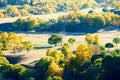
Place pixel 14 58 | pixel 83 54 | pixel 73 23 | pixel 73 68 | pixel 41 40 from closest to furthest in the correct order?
pixel 73 68 → pixel 83 54 → pixel 14 58 → pixel 41 40 → pixel 73 23

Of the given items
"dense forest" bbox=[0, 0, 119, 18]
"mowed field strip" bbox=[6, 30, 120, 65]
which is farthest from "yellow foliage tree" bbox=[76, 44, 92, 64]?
"dense forest" bbox=[0, 0, 119, 18]

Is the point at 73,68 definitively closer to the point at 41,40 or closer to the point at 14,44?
the point at 14,44

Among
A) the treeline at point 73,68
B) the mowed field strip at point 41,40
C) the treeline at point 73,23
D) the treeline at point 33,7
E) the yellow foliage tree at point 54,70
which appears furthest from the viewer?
the treeline at point 33,7

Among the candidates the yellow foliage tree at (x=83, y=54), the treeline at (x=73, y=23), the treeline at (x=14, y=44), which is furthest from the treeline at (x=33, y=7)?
the yellow foliage tree at (x=83, y=54)

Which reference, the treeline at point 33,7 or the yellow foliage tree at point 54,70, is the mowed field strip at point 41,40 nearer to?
the yellow foliage tree at point 54,70

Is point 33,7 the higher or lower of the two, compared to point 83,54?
higher

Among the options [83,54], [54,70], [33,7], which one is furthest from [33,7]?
[54,70]
